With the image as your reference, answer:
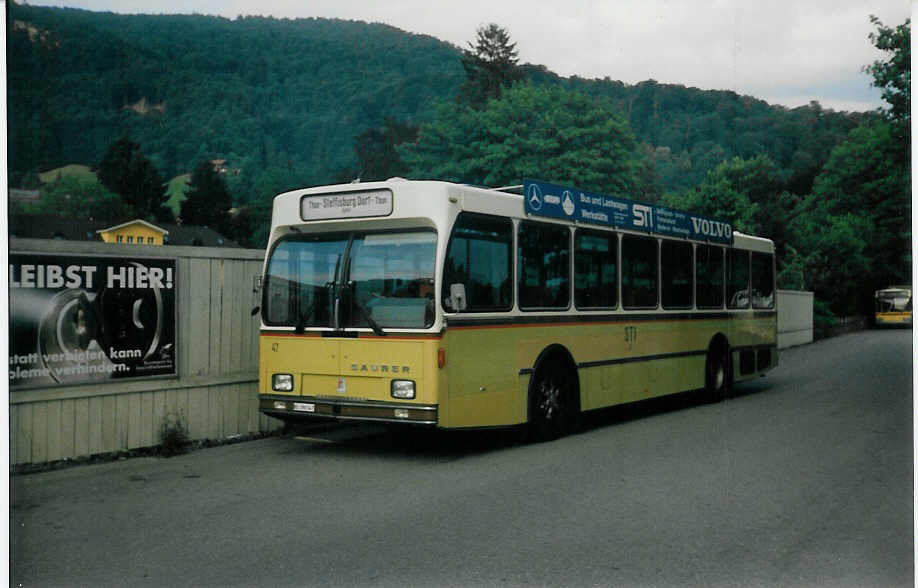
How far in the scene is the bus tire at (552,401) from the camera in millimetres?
10484

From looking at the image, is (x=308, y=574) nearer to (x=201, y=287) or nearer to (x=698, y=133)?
(x=201, y=287)

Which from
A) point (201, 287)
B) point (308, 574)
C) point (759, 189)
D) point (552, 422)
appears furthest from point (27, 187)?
point (759, 189)

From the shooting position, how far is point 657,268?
1338cm

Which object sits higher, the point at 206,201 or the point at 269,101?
the point at 269,101

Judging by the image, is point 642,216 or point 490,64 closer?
point 642,216

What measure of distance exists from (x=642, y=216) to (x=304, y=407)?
229 inches

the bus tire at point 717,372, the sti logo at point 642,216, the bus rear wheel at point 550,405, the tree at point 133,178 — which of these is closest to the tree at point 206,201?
the tree at point 133,178

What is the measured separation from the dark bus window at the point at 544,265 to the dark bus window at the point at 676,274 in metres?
2.91

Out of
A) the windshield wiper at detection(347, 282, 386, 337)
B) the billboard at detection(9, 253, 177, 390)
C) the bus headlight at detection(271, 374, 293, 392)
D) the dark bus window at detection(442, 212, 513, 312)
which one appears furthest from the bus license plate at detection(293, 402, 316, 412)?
the dark bus window at detection(442, 212, 513, 312)

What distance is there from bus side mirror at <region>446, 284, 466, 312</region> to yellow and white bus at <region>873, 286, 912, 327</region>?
46.7 m

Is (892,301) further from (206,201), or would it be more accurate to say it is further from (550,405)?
(206,201)

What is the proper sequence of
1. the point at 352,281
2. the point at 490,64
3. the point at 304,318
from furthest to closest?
the point at 490,64 → the point at 304,318 → the point at 352,281

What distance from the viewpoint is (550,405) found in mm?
10773

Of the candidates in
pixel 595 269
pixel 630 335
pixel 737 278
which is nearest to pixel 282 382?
pixel 595 269
